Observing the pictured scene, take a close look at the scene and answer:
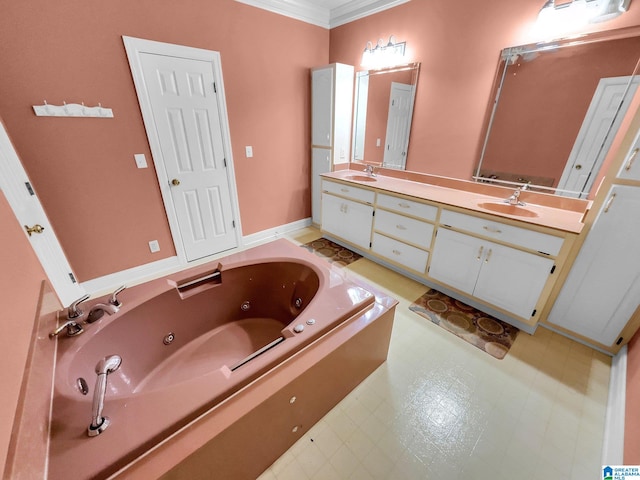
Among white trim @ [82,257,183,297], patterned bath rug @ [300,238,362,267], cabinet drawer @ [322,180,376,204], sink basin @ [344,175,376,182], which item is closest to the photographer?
white trim @ [82,257,183,297]

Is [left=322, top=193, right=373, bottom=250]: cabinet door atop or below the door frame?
below

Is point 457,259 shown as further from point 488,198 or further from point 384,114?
point 384,114

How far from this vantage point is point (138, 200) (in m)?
2.25

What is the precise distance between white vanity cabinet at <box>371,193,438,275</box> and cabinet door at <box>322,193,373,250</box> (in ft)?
0.38

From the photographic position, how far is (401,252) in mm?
2451

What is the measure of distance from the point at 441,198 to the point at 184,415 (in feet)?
7.06

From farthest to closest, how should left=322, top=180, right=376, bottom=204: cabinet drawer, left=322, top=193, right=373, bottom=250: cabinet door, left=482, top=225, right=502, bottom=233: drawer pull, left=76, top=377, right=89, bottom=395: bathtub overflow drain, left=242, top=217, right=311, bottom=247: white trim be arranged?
1. left=242, top=217, right=311, bottom=247: white trim
2. left=322, top=193, right=373, bottom=250: cabinet door
3. left=322, top=180, right=376, bottom=204: cabinet drawer
4. left=482, top=225, right=502, bottom=233: drawer pull
5. left=76, top=377, right=89, bottom=395: bathtub overflow drain

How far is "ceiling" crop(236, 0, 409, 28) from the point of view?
8.17 ft

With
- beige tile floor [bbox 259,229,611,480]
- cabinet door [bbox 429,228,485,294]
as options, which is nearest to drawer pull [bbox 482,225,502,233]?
cabinet door [bbox 429,228,485,294]

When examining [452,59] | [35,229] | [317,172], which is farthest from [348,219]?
[35,229]

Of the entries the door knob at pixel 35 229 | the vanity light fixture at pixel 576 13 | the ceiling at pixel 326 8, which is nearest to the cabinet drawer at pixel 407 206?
the vanity light fixture at pixel 576 13

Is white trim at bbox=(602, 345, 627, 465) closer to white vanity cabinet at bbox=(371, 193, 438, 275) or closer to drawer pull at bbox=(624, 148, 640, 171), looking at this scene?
drawer pull at bbox=(624, 148, 640, 171)

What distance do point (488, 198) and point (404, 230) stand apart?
0.72 metres

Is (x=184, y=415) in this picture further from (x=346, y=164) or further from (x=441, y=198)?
(x=346, y=164)
